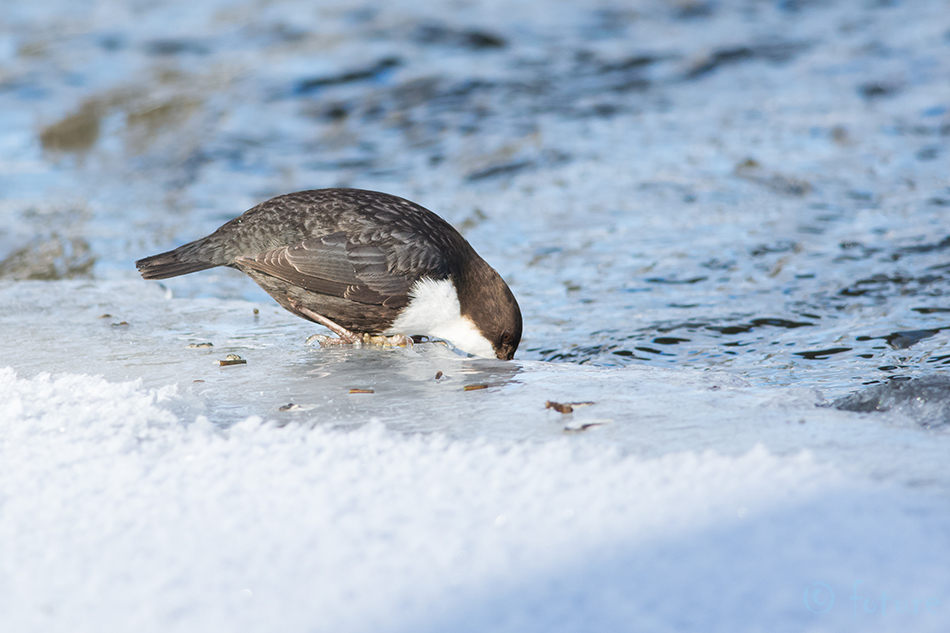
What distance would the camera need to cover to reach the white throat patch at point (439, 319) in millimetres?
3453

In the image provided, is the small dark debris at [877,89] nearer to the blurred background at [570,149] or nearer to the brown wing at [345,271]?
the blurred background at [570,149]

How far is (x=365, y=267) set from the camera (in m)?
3.39

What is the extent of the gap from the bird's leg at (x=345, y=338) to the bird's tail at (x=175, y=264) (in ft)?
1.40

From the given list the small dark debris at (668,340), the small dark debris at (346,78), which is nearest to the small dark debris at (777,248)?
the small dark debris at (668,340)

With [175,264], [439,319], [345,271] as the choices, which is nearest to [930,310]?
[439,319]

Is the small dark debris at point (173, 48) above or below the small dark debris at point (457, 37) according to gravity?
above

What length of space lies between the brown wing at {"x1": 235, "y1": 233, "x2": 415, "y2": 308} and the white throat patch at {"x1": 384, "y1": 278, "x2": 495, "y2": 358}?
2.8 inches

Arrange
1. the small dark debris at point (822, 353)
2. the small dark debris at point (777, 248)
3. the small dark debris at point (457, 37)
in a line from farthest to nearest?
the small dark debris at point (457, 37), the small dark debris at point (777, 248), the small dark debris at point (822, 353)

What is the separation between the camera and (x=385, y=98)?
9859 mm

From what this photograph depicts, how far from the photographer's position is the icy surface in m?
1.49

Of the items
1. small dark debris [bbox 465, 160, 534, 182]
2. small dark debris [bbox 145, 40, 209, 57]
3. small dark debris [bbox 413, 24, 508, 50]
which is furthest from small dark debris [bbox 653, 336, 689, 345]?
small dark debris [bbox 145, 40, 209, 57]

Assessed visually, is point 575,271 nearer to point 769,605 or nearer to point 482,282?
point 482,282

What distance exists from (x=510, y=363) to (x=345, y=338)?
813mm

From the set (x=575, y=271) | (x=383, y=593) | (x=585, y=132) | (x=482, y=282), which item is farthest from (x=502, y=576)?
(x=585, y=132)
